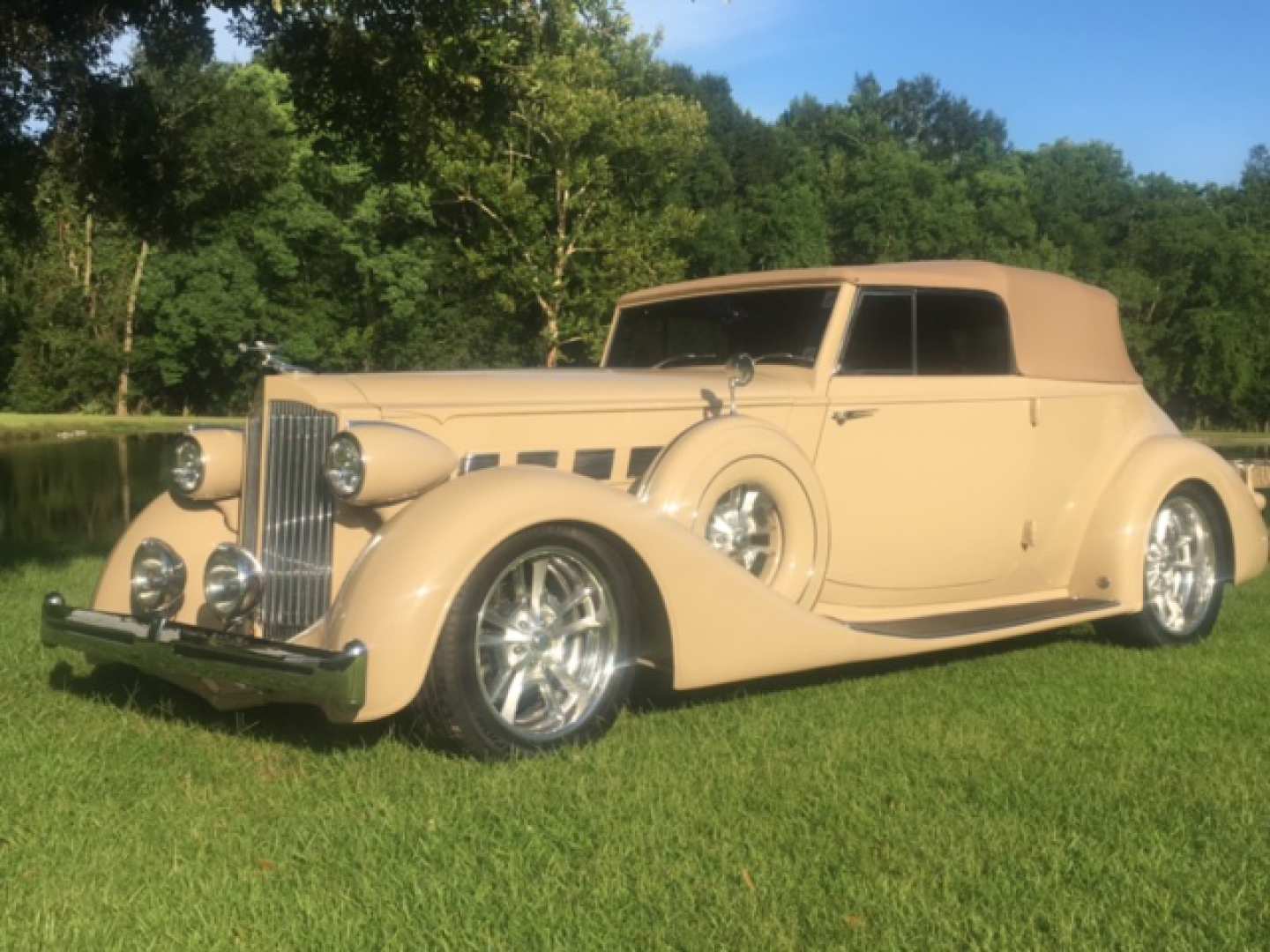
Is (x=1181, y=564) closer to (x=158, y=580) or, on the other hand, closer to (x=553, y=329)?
(x=158, y=580)

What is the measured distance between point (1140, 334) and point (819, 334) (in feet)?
187

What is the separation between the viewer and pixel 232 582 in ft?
15.7

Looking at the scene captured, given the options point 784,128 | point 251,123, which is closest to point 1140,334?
point 784,128

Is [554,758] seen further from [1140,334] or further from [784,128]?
[784,128]

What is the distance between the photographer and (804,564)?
5625mm

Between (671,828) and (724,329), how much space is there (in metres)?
3.29

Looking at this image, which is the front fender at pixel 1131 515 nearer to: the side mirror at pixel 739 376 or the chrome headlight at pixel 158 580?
the side mirror at pixel 739 376

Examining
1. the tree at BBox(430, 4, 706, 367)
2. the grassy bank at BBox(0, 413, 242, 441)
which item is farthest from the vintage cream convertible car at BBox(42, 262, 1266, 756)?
the tree at BBox(430, 4, 706, 367)

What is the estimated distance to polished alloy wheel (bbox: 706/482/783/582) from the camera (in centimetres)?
554

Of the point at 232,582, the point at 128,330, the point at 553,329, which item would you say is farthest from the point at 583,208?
the point at 232,582

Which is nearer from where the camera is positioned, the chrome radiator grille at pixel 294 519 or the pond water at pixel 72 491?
the chrome radiator grille at pixel 294 519

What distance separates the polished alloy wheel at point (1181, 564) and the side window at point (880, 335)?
5.88 feet

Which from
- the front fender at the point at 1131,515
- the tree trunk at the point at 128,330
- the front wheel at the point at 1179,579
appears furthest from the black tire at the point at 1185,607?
the tree trunk at the point at 128,330

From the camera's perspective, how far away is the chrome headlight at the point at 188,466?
5348 millimetres
